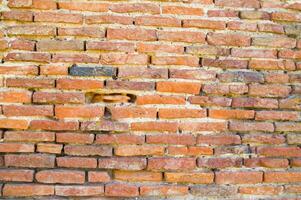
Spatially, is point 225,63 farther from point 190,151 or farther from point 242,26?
point 190,151

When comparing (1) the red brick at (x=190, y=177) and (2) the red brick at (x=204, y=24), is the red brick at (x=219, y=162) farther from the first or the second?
(2) the red brick at (x=204, y=24)

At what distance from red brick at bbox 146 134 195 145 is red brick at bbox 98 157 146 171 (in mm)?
136

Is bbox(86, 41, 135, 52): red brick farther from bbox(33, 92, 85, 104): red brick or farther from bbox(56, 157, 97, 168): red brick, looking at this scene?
bbox(56, 157, 97, 168): red brick

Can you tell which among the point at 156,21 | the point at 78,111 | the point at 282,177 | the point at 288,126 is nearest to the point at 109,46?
the point at 156,21

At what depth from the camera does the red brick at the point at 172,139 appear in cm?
207

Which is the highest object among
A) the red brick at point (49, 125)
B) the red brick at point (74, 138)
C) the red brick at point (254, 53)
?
the red brick at point (254, 53)

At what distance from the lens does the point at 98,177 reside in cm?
203

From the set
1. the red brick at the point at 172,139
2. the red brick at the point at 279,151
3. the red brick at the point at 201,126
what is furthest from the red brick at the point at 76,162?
the red brick at the point at 279,151

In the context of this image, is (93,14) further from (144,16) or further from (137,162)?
(137,162)

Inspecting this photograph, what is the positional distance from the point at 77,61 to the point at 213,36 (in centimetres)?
89

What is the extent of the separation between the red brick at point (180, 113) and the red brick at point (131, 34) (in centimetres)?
47

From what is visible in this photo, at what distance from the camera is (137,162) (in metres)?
2.06

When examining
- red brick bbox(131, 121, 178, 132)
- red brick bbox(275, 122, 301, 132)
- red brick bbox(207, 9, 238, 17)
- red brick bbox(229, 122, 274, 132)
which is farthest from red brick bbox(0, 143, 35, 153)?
red brick bbox(275, 122, 301, 132)

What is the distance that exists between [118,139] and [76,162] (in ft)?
0.96
